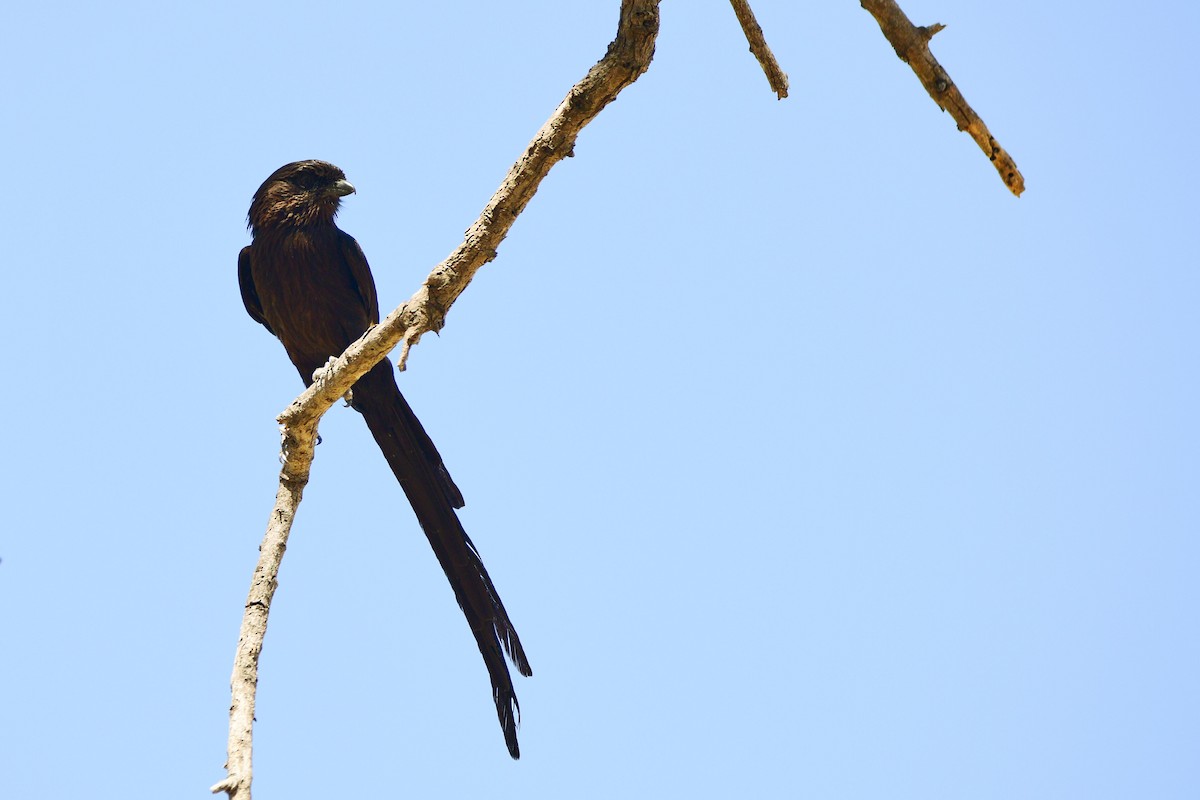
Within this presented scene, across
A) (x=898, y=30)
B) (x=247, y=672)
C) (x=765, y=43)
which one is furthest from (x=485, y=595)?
(x=898, y=30)

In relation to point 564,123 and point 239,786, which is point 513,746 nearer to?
point 239,786

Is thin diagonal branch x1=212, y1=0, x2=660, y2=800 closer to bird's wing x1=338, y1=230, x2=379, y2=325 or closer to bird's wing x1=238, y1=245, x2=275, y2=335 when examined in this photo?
bird's wing x1=338, y1=230, x2=379, y2=325

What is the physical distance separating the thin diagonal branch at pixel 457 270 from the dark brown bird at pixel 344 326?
2.66 ft

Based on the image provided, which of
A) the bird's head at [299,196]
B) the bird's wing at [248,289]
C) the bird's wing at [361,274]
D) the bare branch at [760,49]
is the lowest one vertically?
the bare branch at [760,49]

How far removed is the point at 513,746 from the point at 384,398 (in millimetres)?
1535

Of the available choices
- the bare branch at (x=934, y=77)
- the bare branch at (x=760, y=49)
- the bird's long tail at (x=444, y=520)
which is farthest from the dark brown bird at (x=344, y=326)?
the bare branch at (x=934, y=77)

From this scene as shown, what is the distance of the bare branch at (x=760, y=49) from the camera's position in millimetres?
2592

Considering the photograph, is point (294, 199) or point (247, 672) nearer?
point (247, 672)

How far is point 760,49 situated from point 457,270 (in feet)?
3.07

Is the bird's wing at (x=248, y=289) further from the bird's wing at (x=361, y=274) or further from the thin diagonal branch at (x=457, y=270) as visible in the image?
the thin diagonal branch at (x=457, y=270)

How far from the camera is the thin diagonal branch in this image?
8.54 feet

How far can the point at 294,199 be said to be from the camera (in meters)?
5.27

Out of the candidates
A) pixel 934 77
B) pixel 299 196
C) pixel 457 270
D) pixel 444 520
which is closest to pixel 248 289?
pixel 299 196

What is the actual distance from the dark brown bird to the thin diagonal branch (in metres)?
0.81
